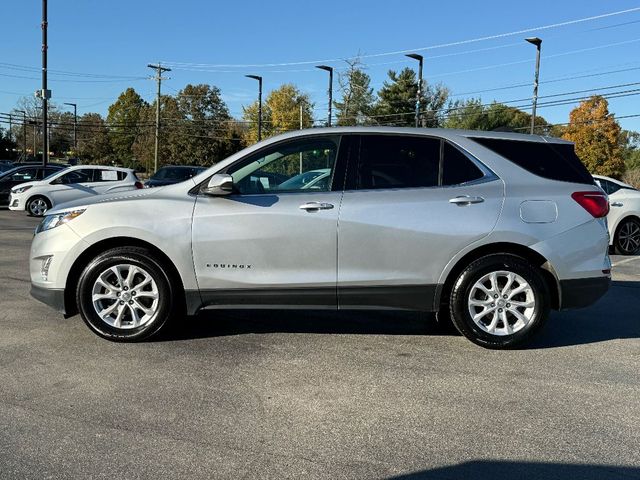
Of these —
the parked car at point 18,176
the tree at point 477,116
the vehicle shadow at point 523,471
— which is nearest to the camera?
the vehicle shadow at point 523,471

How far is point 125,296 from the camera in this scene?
5031 millimetres

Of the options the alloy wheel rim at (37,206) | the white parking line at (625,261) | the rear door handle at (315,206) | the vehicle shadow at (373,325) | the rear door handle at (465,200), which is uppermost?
the rear door handle at (465,200)

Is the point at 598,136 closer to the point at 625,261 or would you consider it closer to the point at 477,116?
the point at 477,116

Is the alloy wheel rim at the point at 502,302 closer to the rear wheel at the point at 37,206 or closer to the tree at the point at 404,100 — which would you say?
the rear wheel at the point at 37,206

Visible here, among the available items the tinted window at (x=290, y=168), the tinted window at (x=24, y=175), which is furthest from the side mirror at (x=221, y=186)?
the tinted window at (x=24, y=175)

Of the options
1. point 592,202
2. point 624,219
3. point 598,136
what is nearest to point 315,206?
point 592,202

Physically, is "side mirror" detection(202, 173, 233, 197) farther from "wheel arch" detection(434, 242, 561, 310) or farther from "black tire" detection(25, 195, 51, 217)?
"black tire" detection(25, 195, 51, 217)

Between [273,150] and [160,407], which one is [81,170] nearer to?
[273,150]

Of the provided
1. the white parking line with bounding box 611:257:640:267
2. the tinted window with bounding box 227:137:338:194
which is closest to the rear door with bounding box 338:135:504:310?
the tinted window with bounding box 227:137:338:194

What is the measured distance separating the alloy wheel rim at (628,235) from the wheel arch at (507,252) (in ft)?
26.3

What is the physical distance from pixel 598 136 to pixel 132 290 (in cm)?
5057

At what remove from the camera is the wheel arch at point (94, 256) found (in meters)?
5.03

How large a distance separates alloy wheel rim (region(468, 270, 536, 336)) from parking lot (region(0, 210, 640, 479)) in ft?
0.77

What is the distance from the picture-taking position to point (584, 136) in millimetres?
48844
